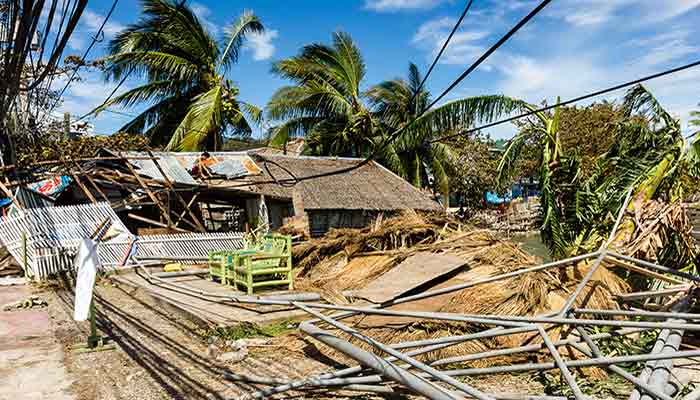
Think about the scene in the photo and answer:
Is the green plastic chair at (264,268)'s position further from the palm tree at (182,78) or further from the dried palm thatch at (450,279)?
the palm tree at (182,78)

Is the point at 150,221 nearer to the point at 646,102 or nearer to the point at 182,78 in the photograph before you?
the point at 182,78

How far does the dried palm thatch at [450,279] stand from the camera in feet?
20.0

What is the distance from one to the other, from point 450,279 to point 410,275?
1.83 feet

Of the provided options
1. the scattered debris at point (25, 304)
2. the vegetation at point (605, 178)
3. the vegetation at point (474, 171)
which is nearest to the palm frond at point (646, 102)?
the vegetation at point (605, 178)

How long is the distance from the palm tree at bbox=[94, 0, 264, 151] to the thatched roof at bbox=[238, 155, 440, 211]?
2899mm

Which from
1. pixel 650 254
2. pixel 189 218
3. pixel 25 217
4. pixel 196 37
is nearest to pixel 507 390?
pixel 650 254

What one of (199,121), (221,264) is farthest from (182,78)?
(221,264)

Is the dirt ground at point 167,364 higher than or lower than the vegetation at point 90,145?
lower

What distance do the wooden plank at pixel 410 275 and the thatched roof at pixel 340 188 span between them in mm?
8636

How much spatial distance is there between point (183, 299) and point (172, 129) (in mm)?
14247

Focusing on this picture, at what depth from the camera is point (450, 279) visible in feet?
24.0

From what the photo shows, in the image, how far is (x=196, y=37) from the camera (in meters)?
19.6

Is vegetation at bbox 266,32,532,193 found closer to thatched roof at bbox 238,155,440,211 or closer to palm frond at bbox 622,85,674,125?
thatched roof at bbox 238,155,440,211

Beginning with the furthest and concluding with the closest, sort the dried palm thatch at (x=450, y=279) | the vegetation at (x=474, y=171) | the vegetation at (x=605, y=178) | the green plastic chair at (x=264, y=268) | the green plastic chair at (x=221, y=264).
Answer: the vegetation at (x=474, y=171)
the green plastic chair at (x=221, y=264)
the green plastic chair at (x=264, y=268)
the vegetation at (x=605, y=178)
the dried palm thatch at (x=450, y=279)
